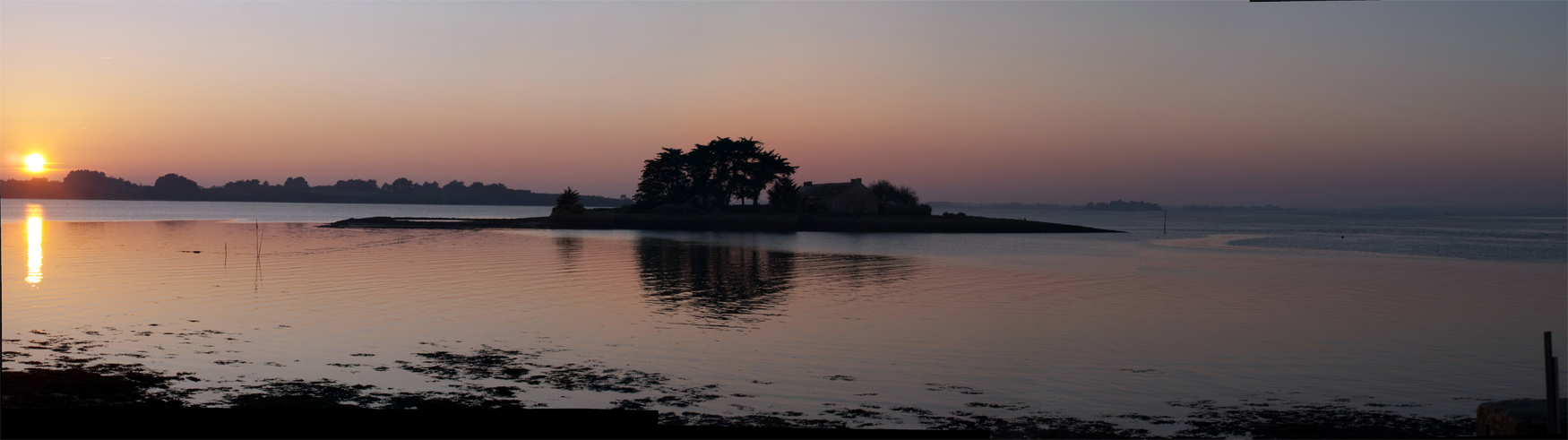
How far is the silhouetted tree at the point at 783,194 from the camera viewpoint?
292ft

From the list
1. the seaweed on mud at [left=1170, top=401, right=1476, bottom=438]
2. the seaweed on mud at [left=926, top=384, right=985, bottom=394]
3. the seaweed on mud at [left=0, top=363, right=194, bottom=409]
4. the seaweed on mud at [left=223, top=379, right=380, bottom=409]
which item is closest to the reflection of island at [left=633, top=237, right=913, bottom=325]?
the seaweed on mud at [left=926, top=384, right=985, bottom=394]

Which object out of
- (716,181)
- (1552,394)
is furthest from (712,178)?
(1552,394)

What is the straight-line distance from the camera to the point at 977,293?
2450 cm

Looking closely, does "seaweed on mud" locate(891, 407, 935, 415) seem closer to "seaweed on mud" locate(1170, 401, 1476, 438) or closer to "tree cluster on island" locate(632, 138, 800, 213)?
"seaweed on mud" locate(1170, 401, 1476, 438)

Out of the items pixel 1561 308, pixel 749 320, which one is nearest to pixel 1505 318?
pixel 1561 308

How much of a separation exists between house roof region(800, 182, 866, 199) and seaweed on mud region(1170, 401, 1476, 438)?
80.0 m

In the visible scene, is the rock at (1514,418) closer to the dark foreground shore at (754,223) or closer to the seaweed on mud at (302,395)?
the seaweed on mud at (302,395)

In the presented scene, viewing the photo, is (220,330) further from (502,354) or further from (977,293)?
(977,293)

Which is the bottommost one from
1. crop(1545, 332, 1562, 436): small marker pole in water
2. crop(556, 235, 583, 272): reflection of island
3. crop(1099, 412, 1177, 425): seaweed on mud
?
crop(1099, 412, 1177, 425): seaweed on mud

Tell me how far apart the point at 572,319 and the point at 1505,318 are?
2048 cm

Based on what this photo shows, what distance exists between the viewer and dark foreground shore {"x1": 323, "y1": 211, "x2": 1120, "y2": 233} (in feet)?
270

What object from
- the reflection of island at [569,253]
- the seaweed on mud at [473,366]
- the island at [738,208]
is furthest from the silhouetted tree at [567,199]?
the seaweed on mud at [473,366]

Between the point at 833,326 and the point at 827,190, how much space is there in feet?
248

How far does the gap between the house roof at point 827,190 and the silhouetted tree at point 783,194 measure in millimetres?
3254
